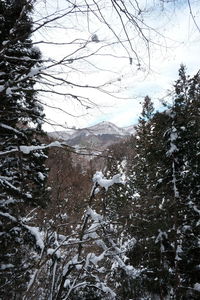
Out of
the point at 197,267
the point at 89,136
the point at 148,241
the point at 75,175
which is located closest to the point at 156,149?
the point at 148,241

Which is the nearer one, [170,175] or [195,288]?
[195,288]

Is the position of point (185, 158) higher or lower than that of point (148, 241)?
higher

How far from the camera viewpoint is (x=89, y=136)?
143 inches

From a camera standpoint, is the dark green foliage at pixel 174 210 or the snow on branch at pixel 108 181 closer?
the snow on branch at pixel 108 181

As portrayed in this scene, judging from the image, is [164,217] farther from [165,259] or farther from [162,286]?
[162,286]

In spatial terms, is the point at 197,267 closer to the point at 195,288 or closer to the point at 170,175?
the point at 195,288

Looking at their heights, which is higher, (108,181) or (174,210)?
(108,181)

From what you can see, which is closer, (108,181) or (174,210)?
(108,181)

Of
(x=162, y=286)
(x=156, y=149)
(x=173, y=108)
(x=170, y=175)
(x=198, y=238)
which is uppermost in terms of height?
(x=173, y=108)

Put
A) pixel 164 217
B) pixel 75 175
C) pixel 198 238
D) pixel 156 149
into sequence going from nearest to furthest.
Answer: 1. pixel 75 175
2. pixel 198 238
3. pixel 164 217
4. pixel 156 149

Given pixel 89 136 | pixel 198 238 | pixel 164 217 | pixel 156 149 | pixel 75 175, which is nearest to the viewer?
pixel 89 136

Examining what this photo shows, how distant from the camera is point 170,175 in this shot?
15.4 meters

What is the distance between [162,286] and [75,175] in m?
8.60

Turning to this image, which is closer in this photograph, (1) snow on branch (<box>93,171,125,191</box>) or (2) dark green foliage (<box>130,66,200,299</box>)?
(1) snow on branch (<box>93,171,125,191</box>)
